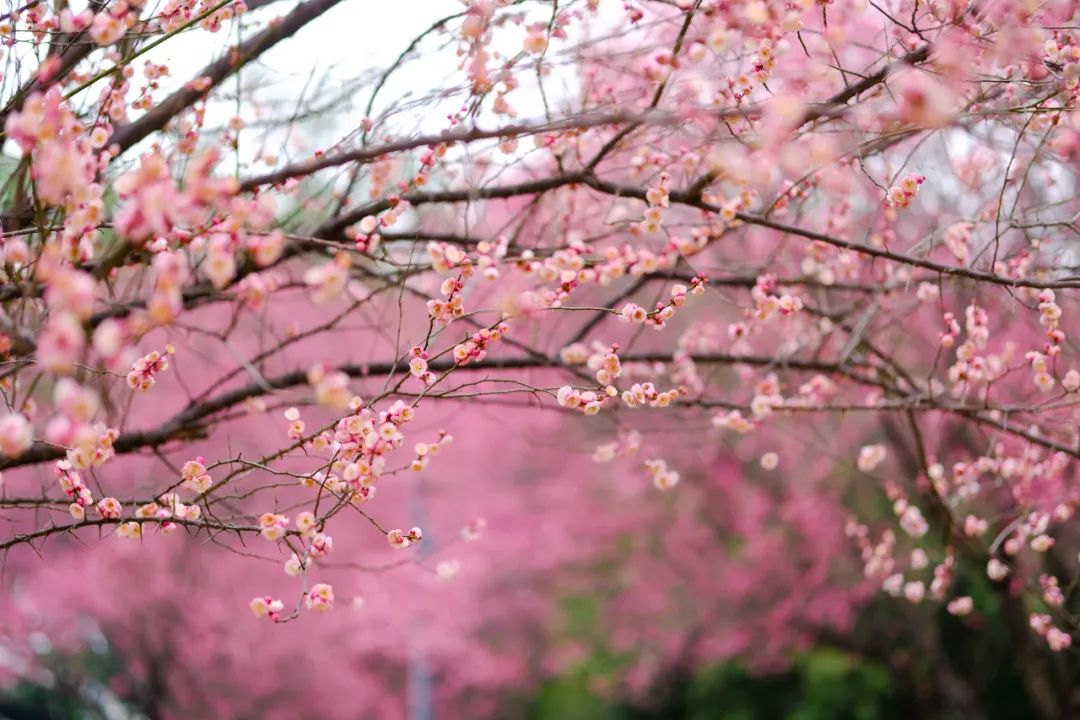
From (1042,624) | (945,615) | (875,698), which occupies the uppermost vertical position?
(1042,624)

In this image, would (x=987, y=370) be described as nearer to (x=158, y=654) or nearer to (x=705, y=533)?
(x=705, y=533)

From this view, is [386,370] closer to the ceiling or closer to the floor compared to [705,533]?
closer to the ceiling

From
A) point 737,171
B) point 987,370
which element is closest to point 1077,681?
point 987,370

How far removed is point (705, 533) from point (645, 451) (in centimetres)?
106

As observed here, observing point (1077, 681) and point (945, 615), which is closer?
point (1077, 681)

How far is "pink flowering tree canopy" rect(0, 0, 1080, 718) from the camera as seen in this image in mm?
2145

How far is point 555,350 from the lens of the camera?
585cm

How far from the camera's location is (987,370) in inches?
126

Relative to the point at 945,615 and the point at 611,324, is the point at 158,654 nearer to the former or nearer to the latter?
the point at 611,324

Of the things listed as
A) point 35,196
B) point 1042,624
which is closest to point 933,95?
point 35,196

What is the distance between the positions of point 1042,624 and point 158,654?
25.1 feet

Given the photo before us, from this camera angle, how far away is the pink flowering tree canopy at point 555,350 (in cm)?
214

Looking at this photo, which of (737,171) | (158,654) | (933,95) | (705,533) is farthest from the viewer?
(705,533)

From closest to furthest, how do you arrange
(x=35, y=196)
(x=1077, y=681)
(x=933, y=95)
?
(x=933, y=95), (x=35, y=196), (x=1077, y=681)
